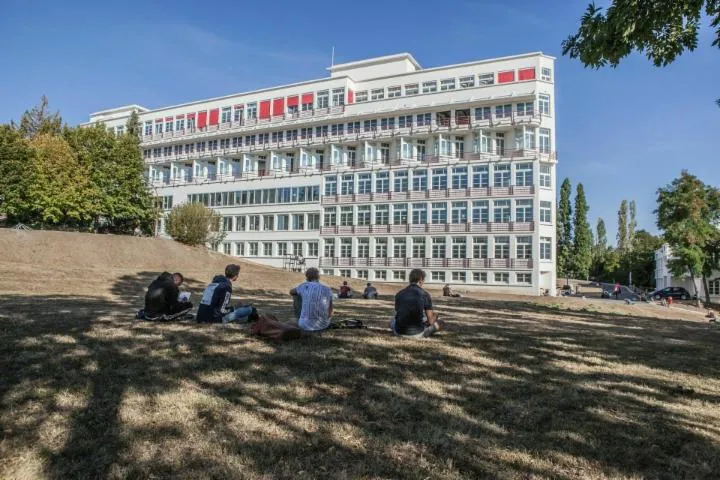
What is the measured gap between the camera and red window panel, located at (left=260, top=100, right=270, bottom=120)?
198 feet

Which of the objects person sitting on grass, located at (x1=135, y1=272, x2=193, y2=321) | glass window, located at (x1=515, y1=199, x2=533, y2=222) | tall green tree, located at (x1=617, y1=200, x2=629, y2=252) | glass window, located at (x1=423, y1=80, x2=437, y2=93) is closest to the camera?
person sitting on grass, located at (x1=135, y1=272, x2=193, y2=321)

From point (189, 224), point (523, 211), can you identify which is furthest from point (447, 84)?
point (189, 224)

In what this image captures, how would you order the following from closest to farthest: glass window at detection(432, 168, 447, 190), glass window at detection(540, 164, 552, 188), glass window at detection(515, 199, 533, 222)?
1. glass window at detection(515, 199, 533, 222)
2. glass window at detection(540, 164, 552, 188)
3. glass window at detection(432, 168, 447, 190)

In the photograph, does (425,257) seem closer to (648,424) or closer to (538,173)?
(538,173)

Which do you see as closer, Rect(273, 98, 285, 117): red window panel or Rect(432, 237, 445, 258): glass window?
Rect(432, 237, 445, 258): glass window

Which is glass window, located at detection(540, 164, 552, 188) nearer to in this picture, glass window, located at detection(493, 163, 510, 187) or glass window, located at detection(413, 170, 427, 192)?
glass window, located at detection(493, 163, 510, 187)

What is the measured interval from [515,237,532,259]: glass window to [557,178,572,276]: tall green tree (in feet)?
113

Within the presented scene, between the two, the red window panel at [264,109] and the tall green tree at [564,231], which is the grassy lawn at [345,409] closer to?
the red window panel at [264,109]

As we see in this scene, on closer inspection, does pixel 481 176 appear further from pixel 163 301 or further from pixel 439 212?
pixel 163 301

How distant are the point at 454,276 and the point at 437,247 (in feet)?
10.9

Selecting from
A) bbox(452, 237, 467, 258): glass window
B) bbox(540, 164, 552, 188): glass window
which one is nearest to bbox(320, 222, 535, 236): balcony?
bbox(452, 237, 467, 258): glass window

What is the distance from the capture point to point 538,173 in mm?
45438

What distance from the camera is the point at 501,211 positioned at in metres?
46.8

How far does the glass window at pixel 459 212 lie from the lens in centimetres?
4834
